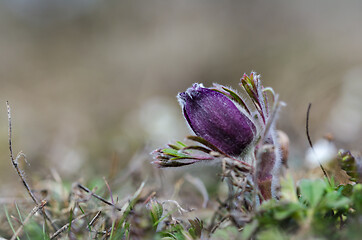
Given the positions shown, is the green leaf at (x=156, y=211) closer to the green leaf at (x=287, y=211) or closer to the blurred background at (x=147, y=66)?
the green leaf at (x=287, y=211)

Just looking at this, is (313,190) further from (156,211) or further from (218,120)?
(156,211)

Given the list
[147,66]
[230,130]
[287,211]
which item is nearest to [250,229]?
[287,211]

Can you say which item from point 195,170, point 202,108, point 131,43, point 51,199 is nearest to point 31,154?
point 195,170

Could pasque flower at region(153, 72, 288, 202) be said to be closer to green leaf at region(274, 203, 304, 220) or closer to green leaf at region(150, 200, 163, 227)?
green leaf at region(150, 200, 163, 227)

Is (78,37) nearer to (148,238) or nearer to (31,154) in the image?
(31,154)

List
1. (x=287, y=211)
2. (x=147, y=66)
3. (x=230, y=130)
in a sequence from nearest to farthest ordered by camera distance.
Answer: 1. (x=287, y=211)
2. (x=230, y=130)
3. (x=147, y=66)

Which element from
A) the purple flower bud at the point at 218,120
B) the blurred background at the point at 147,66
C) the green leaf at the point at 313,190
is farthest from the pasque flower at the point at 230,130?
the blurred background at the point at 147,66
